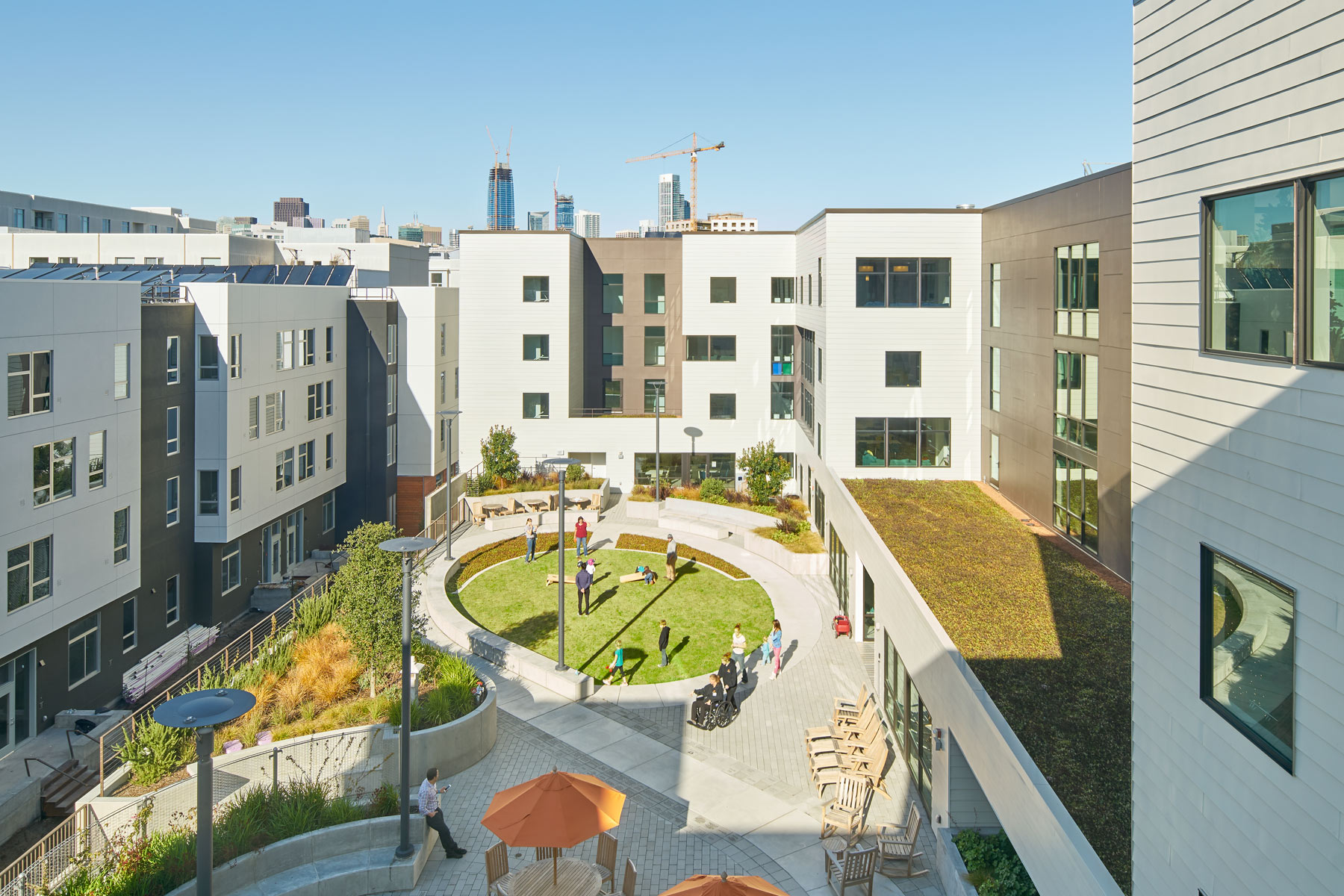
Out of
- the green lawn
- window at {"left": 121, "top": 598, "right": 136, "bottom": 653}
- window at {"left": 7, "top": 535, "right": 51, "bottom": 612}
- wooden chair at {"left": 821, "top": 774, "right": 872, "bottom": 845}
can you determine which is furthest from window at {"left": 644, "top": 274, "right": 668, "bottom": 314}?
wooden chair at {"left": 821, "top": 774, "right": 872, "bottom": 845}

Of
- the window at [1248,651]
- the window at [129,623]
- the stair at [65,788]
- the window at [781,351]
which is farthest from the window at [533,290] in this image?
the window at [1248,651]

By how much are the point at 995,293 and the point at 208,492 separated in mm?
25031

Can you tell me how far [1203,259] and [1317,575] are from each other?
2761 millimetres

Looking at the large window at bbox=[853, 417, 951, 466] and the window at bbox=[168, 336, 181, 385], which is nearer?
the window at bbox=[168, 336, 181, 385]

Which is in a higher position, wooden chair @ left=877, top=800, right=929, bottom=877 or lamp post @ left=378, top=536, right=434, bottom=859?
lamp post @ left=378, top=536, right=434, bottom=859

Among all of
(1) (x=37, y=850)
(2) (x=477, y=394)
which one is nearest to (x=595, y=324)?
(2) (x=477, y=394)

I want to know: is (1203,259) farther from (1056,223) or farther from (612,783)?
(1056,223)

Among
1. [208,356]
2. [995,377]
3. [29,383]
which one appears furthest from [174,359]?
[995,377]

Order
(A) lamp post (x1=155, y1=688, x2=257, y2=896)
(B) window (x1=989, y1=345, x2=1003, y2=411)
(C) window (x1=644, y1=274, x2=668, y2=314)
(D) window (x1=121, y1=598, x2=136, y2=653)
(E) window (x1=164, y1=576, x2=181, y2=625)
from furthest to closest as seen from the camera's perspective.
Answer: (C) window (x1=644, y1=274, x2=668, y2=314)
(B) window (x1=989, y1=345, x2=1003, y2=411)
(E) window (x1=164, y1=576, x2=181, y2=625)
(D) window (x1=121, y1=598, x2=136, y2=653)
(A) lamp post (x1=155, y1=688, x2=257, y2=896)

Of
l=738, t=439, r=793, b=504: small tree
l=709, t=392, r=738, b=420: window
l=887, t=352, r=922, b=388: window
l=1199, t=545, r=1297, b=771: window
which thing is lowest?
l=738, t=439, r=793, b=504: small tree

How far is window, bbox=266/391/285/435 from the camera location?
32375 millimetres

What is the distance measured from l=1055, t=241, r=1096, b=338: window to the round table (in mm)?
15057

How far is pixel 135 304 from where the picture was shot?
25.4m

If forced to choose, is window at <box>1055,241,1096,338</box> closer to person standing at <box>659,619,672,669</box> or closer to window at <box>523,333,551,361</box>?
person standing at <box>659,619,672,669</box>
